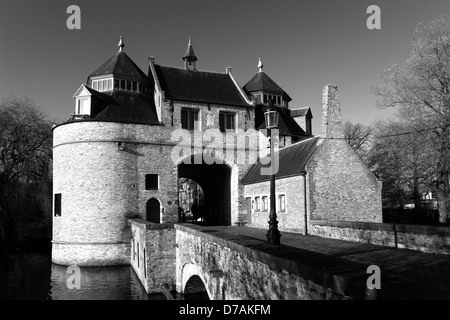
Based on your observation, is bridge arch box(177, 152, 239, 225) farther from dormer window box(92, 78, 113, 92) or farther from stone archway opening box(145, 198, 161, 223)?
dormer window box(92, 78, 113, 92)

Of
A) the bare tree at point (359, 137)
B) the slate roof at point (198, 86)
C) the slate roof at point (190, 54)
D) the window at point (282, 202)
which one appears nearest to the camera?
the window at point (282, 202)

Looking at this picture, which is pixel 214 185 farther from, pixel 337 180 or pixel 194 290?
pixel 194 290

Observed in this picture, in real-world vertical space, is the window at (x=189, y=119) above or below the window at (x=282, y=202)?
above

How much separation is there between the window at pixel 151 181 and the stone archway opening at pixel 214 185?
12.0 feet

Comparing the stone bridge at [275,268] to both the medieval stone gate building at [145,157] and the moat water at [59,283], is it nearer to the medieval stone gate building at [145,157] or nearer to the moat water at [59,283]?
the moat water at [59,283]

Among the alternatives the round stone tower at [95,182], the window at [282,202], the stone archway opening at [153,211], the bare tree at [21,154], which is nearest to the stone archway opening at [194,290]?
the window at [282,202]

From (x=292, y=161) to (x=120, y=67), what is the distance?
1360 cm

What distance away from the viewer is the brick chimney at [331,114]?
1856 cm

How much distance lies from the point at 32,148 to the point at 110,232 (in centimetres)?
1854

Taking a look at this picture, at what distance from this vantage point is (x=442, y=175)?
23.3m
